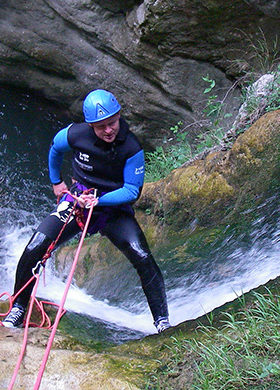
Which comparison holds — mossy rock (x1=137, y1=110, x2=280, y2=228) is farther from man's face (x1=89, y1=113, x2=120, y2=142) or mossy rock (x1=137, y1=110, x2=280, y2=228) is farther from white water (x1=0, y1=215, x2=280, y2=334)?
man's face (x1=89, y1=113, x2=120, y2=142)

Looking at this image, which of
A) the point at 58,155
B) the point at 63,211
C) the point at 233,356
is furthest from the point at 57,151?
the point at 233,356

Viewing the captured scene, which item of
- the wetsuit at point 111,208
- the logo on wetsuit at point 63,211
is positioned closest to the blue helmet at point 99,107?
the wetsuit at point 111,208

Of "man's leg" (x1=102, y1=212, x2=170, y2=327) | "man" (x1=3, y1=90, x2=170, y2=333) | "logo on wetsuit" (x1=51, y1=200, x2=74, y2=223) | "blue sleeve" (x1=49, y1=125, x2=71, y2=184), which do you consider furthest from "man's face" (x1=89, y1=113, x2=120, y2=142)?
"man's leg" (x1=102, y1=212, x2=170, y2=327)

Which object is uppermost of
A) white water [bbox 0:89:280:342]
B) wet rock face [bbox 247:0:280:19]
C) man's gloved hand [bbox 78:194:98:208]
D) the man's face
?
wet rock face [bbox 247:0:280:19]

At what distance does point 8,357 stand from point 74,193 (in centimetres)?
130

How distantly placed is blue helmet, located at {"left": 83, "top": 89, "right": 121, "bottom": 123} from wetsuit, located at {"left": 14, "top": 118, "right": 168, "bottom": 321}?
186 millimetres

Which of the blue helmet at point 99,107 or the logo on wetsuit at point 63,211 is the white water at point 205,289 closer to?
the logo on wetsuit at point 63,211

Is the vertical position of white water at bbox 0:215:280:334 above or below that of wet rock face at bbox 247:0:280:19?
below

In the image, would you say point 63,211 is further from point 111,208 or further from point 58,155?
point 58,155

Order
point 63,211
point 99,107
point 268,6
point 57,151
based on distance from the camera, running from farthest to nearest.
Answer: point 268,6
point 57,151
point 63,211
point 99,107

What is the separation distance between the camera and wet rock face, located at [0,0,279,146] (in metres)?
6.10

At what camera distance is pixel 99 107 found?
3135mm

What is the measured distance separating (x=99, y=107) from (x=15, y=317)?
1.46 m

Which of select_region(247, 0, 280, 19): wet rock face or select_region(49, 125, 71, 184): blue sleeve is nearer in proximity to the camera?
select_region(49, 125, 71, 184): blue sleeve
